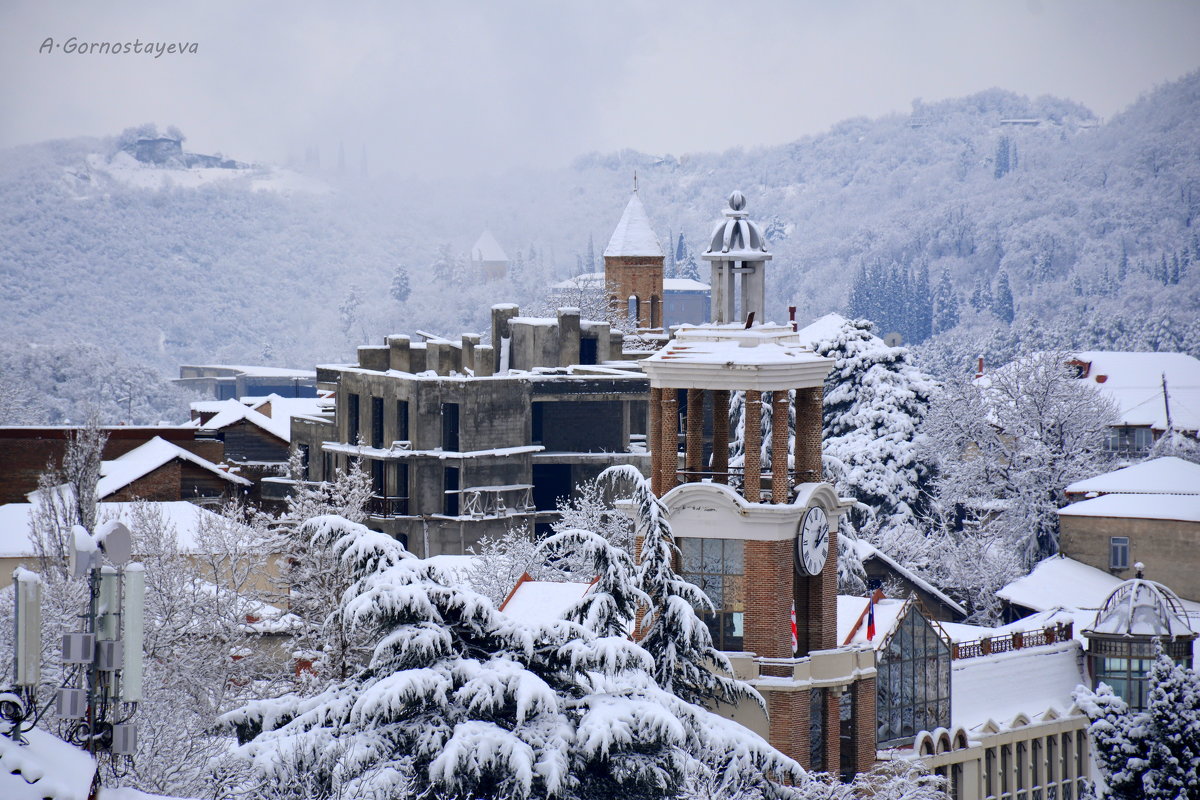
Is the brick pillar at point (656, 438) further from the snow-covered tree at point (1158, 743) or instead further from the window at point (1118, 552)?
the window at point (1118, 552)

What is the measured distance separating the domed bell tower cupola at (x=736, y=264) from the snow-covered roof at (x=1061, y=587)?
27.1 m

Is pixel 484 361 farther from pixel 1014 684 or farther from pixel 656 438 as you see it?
pixel 656 438

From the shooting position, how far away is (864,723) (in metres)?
33.6

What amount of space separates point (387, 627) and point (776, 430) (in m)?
9.79

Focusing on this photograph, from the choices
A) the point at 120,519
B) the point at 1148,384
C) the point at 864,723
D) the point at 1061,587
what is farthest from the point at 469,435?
the point at 1148,384

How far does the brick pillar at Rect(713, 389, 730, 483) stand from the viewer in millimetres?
33094

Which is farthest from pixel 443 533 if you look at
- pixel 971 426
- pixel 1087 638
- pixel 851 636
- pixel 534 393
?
→ pixel 851 636

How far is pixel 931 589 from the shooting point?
56.6 m

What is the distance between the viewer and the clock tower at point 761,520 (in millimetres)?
30891

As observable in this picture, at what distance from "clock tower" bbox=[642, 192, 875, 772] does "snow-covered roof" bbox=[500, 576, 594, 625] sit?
4.90 metres

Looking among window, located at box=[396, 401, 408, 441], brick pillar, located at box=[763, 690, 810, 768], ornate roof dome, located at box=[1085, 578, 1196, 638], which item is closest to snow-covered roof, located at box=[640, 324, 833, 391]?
brick pillar, located at box=[763, 690, 810, 768]

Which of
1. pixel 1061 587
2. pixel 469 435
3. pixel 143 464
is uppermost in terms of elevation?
pixel 469 435

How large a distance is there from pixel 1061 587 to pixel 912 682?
83.1ft

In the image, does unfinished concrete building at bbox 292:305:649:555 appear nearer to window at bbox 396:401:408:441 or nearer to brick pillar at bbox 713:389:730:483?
window at bbox 396:401:408:441
